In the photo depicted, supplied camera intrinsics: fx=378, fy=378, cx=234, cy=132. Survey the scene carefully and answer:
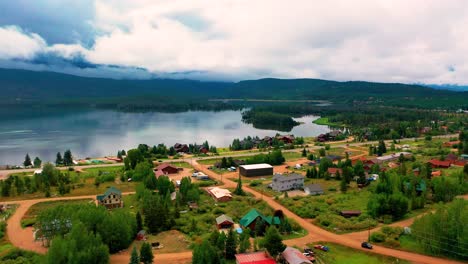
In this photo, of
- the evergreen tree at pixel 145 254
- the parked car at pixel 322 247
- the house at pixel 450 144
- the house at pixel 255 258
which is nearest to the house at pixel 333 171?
the parked car at pixel 322 247

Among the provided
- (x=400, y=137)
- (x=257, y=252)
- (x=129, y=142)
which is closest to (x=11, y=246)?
(x=257, y=252)

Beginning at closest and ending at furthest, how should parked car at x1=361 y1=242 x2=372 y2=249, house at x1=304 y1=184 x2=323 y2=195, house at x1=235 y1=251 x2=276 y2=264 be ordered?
house at x1=235 y1=251 x2=276 y2=264 → parked car at x1=361 y1=242 x2=372 y2=249 → house at x1=304 y1=184 x2=323 y2=195

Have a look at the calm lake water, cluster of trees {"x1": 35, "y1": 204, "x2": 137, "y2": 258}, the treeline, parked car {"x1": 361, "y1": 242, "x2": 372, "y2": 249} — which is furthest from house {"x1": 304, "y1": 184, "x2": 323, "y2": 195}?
the treeline

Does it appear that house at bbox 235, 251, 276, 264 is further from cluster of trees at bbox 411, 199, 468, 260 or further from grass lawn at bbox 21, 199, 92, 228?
grass lawn at bbox 21, 199, 92, 228

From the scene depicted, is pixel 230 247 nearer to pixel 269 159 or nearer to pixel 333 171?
pixel 333 171

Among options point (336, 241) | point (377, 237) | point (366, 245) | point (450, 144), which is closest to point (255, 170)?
point (336, 241)

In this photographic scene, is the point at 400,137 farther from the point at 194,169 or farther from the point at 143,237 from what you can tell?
the point at 143,237

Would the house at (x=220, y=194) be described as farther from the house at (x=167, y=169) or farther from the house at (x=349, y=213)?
the house at (x=167, y=169)
